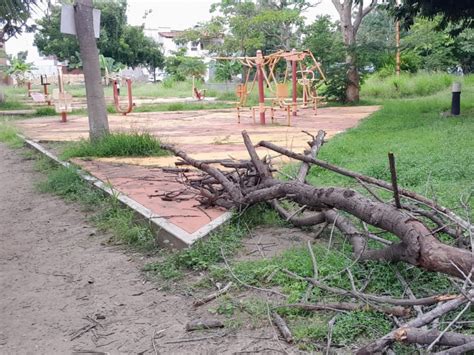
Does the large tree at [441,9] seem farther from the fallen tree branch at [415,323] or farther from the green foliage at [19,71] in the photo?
the green foliage at [19,71]

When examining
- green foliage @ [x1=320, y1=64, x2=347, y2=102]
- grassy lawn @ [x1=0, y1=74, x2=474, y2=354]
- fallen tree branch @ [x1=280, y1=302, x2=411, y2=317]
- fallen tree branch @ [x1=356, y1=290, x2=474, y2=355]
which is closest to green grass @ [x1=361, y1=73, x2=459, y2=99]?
green foliage @ [x1=320, y1=64, x2=347, y2=102]

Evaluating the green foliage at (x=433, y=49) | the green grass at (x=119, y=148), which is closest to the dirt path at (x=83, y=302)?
the green grass at (x=119, y=148)

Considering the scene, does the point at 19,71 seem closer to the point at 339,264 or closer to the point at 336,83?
the point at 336,83

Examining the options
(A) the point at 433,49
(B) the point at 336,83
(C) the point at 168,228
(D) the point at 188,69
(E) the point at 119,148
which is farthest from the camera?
(D) the point at 188,69

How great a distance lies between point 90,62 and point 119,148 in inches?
53.2

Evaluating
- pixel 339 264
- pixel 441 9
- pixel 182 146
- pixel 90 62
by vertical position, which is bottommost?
pixel 339 264

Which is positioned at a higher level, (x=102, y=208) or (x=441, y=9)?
(x=441, y=9)

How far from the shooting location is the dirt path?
2676mm

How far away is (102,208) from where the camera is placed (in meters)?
5.30

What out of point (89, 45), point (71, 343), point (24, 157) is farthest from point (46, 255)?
point (24, 157)

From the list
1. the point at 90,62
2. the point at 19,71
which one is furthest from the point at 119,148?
the point at 19,71

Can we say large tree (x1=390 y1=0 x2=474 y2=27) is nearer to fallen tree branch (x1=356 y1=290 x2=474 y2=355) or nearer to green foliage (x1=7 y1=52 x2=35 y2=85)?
fallen tree branch (x1=356 y1=290 x2=474 y2=355)

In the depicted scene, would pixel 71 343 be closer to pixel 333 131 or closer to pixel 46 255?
pixel 46 255

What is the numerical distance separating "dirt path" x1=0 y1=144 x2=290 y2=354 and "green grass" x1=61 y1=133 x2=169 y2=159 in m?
2.93
